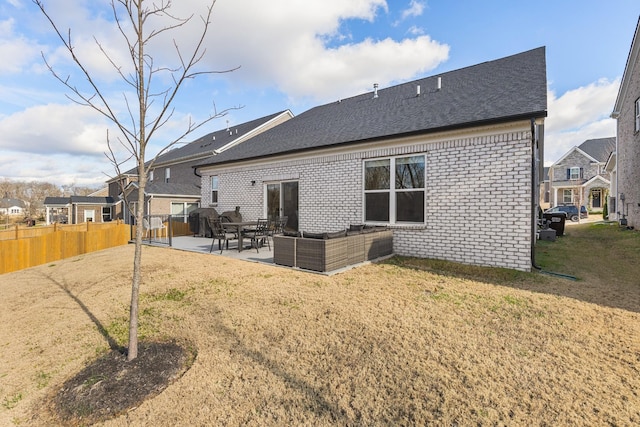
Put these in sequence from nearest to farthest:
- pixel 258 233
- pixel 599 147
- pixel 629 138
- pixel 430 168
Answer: pixel 430 168, pixel 258 233, pixel 629 138, pixel 599 147

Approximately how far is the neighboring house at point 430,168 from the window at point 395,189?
0.03 meters

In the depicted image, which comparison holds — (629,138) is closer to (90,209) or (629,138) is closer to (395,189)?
(395,189)

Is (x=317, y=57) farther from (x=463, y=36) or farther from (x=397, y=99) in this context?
(x=463, y=36)

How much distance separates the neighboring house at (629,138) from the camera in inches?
507

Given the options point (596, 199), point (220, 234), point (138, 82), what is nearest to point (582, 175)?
point (596, 199)

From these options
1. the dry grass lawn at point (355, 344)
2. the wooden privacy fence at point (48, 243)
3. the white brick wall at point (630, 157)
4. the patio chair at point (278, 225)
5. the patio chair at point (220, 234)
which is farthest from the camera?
the white brick wall at point (630, 157)

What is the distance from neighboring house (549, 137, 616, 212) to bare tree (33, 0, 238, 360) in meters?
42.6

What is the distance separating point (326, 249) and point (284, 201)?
5.32 meters

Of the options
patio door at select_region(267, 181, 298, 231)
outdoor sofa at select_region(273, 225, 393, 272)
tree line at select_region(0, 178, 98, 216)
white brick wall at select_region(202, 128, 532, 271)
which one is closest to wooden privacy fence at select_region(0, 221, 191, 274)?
patio door at select_region(267, 181, 298, 231)

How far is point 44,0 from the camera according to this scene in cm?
291

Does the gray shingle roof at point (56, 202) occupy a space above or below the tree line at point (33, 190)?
below

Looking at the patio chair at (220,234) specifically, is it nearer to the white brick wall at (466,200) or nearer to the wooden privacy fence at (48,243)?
the white brick wall at (466,200)

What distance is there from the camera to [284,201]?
10.9 meters

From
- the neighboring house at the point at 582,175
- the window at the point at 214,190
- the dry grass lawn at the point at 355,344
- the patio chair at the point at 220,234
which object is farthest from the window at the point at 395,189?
the neighboring house at the point at 582,175
